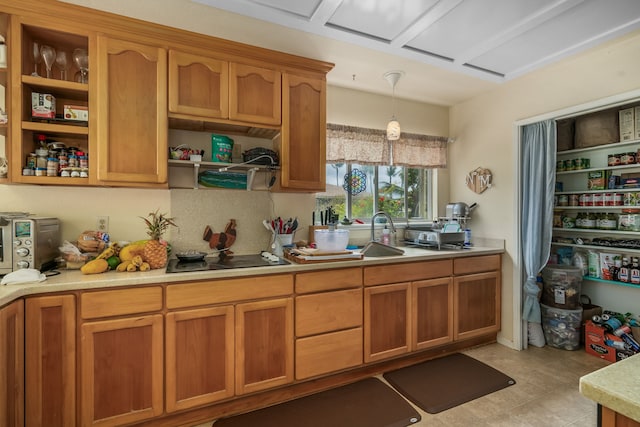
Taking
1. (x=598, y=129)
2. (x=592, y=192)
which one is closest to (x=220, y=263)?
(x=592, y=192)

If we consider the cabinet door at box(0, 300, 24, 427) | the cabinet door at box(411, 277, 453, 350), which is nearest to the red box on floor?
the cabinet door at box(411, 277, 453, 350)

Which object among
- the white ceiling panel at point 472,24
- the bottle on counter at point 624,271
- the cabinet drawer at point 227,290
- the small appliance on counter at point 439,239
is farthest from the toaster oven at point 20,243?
the bottle on counter at point 624,271

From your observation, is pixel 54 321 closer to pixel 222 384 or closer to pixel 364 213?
pixel 222 384

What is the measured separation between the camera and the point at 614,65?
90.9 inches

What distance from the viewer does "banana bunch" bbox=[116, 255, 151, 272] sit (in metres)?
1.84

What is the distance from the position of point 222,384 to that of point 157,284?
735 mm

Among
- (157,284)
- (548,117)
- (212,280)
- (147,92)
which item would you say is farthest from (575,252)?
(147,92)

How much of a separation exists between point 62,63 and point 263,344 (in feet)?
7.15

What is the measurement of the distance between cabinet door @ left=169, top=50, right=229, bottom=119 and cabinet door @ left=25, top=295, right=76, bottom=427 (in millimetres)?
1304

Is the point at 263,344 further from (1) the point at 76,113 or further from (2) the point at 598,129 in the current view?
(2) the point at 598,129

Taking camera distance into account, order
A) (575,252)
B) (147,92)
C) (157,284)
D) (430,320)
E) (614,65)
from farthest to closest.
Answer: (575,252)
(430,320)
(614,65)
(147,92)
(157,284)

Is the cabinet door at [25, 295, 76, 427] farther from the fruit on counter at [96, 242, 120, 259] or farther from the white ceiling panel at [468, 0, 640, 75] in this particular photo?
the white ceiling panel at [468, 0, 640, 75]

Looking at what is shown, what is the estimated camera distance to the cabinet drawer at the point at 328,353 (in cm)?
209

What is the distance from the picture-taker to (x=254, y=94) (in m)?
2.25
